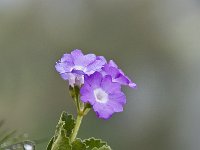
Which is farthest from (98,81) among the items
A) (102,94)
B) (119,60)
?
(119,60)

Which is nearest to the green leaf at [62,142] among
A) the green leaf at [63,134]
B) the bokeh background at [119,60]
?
the green leaf at [63,134]

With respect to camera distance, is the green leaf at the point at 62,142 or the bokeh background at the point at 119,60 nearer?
the green leaf at the point at 62,142

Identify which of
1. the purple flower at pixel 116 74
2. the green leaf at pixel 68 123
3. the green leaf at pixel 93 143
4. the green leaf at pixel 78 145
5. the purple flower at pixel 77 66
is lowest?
the green leaf at pixel 78 145

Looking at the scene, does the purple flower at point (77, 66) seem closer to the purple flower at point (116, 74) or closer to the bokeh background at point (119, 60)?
the purple flower at point (116, 74)

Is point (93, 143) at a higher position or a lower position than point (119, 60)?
lower

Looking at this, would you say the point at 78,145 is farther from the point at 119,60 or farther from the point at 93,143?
the point at 119,60

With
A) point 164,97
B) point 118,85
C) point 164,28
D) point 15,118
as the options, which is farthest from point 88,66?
point 164,28
